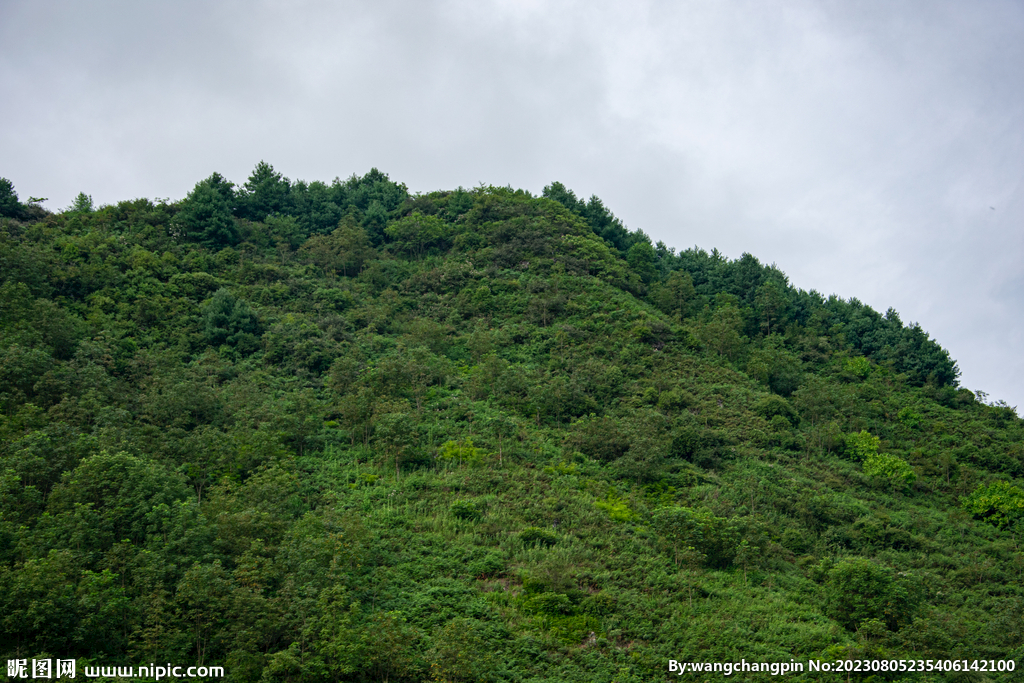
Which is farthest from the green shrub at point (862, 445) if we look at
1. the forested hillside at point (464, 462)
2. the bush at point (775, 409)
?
the bush at point (775, 409)

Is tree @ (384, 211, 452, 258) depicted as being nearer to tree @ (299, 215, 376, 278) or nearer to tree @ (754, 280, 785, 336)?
tree @ (299, 215, 376, 278)

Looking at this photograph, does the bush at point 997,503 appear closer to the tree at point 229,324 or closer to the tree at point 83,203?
the tree at point 229,324

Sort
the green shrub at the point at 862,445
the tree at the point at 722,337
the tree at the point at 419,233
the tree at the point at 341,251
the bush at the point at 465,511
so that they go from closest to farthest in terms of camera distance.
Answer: the bush at the point at 465,511 < the green shrub at the point at 862,445 < the tree at the point at 722,337 < the tree at the point at 341,251 < the tree at the point at 419,233

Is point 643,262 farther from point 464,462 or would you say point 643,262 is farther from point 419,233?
point 464,462

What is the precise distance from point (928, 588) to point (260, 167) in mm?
62517

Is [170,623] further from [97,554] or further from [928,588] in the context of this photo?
[928,588]

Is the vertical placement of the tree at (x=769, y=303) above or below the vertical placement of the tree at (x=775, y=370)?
above

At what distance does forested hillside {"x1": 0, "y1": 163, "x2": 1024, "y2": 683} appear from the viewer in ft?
52.3

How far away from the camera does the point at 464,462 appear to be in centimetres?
2769

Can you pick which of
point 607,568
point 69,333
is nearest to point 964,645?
point 607,568

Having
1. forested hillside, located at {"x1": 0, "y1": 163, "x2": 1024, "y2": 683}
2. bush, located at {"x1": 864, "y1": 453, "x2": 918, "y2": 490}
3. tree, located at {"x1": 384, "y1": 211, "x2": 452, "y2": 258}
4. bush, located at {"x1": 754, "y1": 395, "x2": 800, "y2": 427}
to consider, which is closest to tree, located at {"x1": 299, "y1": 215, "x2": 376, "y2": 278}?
forested hillside, located at {"x1": 0, "y1": 163, "x2": 1024, "y2": 683}

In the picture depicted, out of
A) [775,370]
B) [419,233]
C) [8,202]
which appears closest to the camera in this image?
[775,370]

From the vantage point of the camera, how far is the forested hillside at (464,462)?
1595cm

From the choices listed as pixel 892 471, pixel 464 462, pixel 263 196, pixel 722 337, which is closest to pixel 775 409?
pixel 892 471
